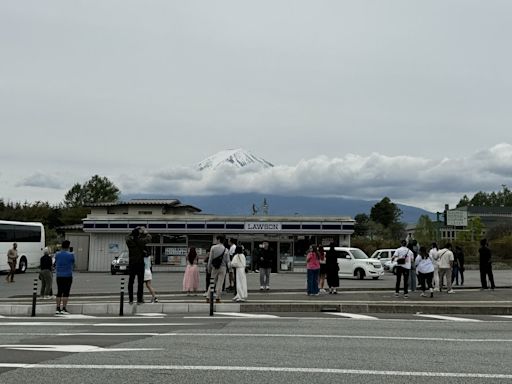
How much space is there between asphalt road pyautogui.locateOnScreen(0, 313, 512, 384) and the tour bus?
2688 centimetres

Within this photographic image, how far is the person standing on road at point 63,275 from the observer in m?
16.2

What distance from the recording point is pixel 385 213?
120 metres

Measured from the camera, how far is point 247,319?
14703 mm

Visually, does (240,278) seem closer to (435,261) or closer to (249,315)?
(249,315)

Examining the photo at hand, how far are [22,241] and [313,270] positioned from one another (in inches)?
1105

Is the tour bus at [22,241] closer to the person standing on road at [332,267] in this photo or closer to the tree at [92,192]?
the person standing on road at [332,267]

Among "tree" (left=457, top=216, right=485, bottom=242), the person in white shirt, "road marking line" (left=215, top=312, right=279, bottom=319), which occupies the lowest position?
"road marking line" (left=215, top=312, right=279, bottom=319)

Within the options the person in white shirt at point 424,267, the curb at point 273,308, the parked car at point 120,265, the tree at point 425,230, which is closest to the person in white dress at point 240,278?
the curb at point 273,308

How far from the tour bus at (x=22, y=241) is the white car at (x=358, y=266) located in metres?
21.0

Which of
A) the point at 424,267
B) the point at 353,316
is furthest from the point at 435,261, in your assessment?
the point at 353,316

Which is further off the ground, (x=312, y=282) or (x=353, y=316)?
(x=312, y=282)

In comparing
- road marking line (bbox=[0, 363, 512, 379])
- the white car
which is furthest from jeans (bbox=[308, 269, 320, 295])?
the white car

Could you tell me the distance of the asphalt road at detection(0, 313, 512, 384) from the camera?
764cm

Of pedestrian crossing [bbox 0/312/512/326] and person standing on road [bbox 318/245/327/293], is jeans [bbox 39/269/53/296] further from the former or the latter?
person standing on road [bbox 318/245/327/293]
